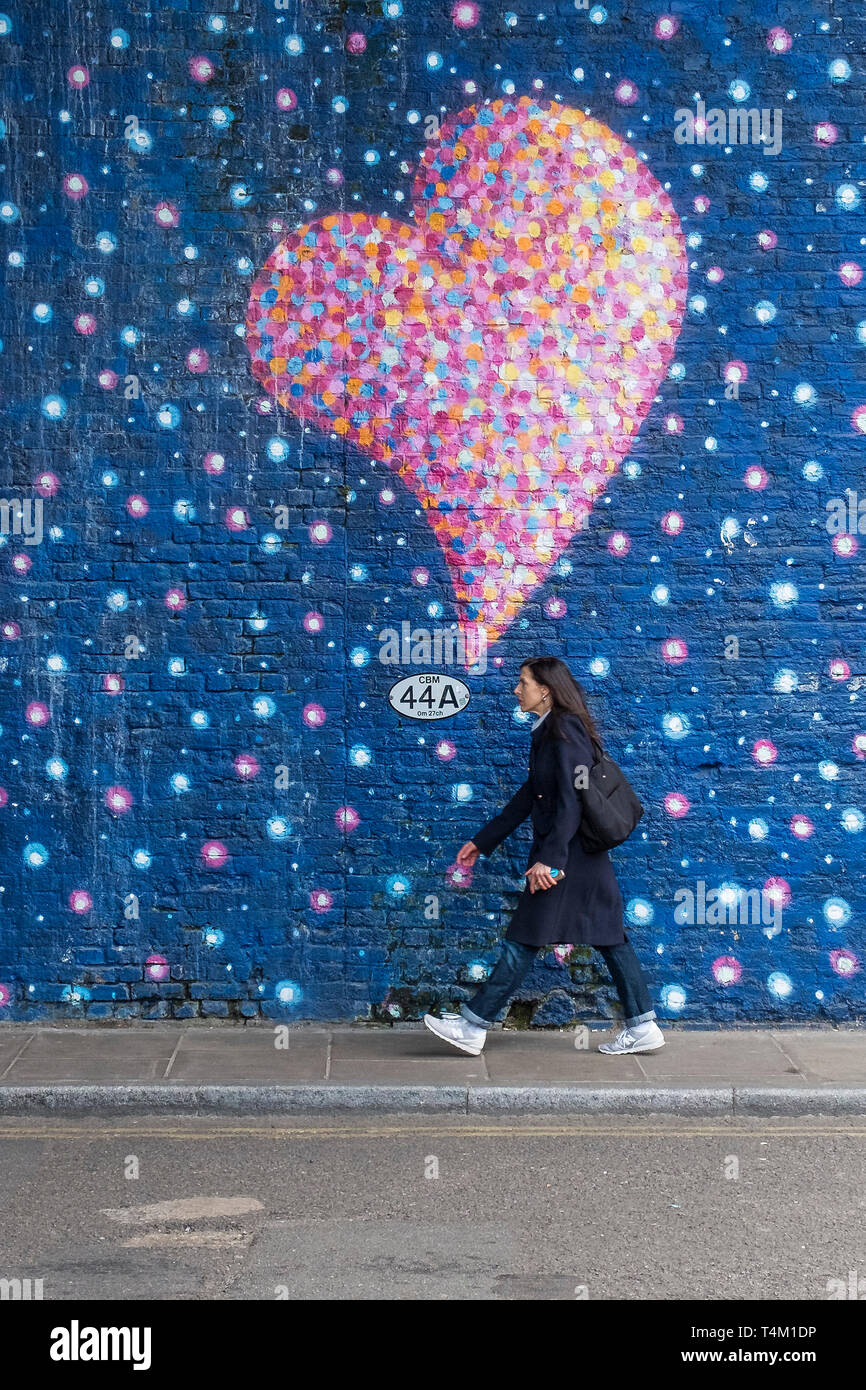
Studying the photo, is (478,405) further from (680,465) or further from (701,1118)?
(701,1118)

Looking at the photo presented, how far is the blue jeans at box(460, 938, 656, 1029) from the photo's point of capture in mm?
7445

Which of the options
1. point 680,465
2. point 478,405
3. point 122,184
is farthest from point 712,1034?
point 122,184

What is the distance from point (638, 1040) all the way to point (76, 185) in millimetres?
5450

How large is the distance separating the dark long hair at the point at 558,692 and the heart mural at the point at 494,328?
0.66m

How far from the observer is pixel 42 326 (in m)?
8.09

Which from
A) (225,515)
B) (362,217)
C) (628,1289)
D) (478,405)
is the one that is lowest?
(628,1289)

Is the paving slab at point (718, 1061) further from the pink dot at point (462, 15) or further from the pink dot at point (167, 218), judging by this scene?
the pink dot at point (462, 15)

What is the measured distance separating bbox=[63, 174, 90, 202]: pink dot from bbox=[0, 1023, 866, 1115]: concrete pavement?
14.8ft

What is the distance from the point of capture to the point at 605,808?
24.6ft

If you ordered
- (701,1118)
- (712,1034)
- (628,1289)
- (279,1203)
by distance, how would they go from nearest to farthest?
(628,1289)
(279,1203)
(701,1118)
(712,1034)

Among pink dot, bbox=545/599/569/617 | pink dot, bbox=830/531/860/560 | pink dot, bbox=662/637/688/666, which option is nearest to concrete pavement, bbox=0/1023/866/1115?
pink dot, bbox=662/637/688/666

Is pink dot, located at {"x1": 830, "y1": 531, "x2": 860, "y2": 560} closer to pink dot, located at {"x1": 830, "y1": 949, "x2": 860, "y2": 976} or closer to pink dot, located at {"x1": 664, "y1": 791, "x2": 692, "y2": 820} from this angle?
pink dot, located at {"x1": 664, "y1": 791, "x2": 692, "y2": 820}

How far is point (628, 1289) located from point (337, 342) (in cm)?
518

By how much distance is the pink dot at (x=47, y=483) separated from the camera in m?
8.08
